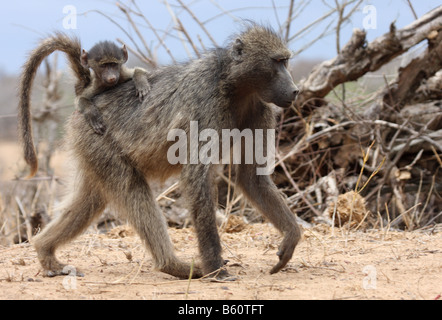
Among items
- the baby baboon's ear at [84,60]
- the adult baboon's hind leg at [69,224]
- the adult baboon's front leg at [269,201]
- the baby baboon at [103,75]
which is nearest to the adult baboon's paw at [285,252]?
the adult baboon's front leg at [269,201]

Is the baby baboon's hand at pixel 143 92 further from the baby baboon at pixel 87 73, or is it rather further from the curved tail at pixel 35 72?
the curved tail at pixel 35 72

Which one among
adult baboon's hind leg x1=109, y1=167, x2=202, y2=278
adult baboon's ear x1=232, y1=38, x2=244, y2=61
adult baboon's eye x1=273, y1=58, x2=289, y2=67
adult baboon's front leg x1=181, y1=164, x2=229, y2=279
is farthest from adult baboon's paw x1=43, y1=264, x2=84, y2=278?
adult baboon's eye x1=273, y1=58, x2=289, y2=67

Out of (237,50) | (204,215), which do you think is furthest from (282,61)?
(204,215)

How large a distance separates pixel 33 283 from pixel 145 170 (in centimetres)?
100

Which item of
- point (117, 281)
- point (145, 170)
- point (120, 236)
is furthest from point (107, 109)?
point (120, 236)

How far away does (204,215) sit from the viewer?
3.39 m

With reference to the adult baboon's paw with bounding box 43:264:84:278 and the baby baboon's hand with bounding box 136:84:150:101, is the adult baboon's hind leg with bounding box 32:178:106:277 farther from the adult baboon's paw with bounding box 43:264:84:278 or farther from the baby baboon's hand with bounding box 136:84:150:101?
the baby baboon's hand with bounding box 136:84:150:101

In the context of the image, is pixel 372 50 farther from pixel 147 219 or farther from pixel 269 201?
pixel 147 219

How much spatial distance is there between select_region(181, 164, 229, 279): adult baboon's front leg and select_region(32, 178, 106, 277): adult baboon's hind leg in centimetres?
76

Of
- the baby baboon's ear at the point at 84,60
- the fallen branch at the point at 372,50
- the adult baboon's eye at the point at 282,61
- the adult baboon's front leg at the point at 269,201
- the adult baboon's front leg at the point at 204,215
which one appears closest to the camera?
the adult baboon's front leg at the point at 204,215

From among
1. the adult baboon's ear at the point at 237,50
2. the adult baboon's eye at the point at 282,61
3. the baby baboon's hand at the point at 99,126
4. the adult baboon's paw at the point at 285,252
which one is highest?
the adult baboon's ear at the point at 237,50

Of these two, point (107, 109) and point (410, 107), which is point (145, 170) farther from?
point (410, 107)

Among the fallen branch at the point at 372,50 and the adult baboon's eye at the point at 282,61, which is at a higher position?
the fallen branch at the point at 372,50

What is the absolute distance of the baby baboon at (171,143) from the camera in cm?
345
